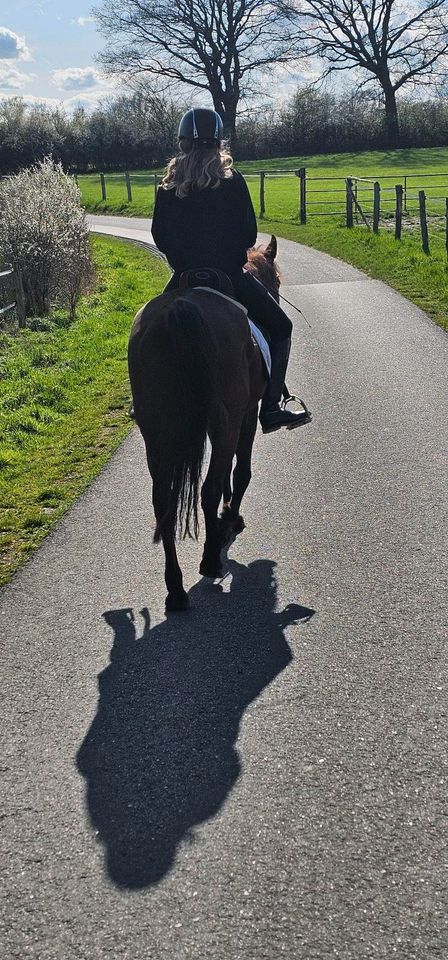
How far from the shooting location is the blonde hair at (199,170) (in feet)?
16.4

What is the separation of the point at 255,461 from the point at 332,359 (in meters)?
4.22

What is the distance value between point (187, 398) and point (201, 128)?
5.39ft

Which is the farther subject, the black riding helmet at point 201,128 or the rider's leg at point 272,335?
the rider's leg at point 272,335

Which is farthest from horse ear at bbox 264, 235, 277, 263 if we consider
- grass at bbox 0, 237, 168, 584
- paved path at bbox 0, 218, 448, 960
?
grass at bbox 0, 237, 168, 584

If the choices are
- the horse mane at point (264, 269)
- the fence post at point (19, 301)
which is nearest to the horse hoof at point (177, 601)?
Result: the horse mane at point (264, 269)

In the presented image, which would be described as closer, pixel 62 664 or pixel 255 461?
pixel 62 664

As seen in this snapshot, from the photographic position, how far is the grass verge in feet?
53.5

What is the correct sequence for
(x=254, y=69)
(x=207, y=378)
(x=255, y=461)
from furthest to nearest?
(x=254, y=69)
(x=255, y=461)
(x=207, y=378)

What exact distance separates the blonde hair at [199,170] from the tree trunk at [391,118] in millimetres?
62830

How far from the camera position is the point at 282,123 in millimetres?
63562

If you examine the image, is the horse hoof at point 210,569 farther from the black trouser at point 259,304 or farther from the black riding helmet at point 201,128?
the black riding helmet at point 201,128

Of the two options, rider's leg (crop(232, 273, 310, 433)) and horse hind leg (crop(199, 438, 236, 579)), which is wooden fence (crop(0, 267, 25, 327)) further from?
horse hind leg (crop(199, 438, 236, 579))

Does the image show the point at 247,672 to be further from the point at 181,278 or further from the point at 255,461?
the point at 255,461

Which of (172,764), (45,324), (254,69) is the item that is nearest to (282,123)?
(254,69)
